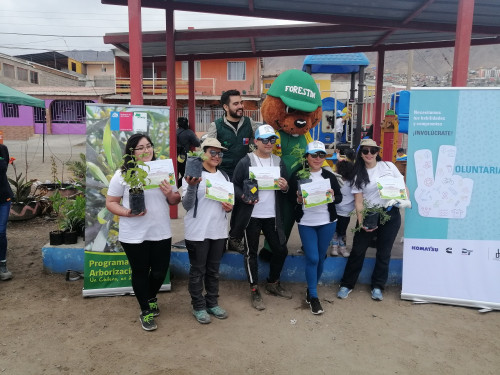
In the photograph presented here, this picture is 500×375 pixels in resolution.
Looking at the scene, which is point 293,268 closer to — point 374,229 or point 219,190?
point 374,229

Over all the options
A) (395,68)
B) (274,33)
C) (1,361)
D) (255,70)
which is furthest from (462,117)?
(395,68)

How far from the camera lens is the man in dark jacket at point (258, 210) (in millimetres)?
3846

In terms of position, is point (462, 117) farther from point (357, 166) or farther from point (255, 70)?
point (255, 70)

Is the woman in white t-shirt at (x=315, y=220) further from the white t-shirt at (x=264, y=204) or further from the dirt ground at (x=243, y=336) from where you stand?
the dirt ground at (x=243, y=336)

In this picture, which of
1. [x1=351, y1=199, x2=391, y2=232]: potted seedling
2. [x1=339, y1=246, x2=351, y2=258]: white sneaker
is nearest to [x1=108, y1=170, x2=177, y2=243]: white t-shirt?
[x1=351, y1=199, x2=391, y2=232]: potted seedling

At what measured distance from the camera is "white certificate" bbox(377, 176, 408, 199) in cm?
400

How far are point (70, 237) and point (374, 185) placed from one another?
141 inches

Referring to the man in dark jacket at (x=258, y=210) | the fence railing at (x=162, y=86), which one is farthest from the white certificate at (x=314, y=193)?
the fence railing at (x=162, y=86)

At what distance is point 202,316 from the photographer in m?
3.71

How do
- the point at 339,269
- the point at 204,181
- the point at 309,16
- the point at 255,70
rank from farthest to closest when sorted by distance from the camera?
the point at 255,70 → the point at 309,16 → the point at 339,269 → the point at 204,181

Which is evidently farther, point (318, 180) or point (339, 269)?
point (339, 269)

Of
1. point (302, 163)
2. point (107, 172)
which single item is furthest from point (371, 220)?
point (107, 172)

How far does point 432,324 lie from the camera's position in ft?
12.4

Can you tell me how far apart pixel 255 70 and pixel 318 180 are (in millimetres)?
24160
